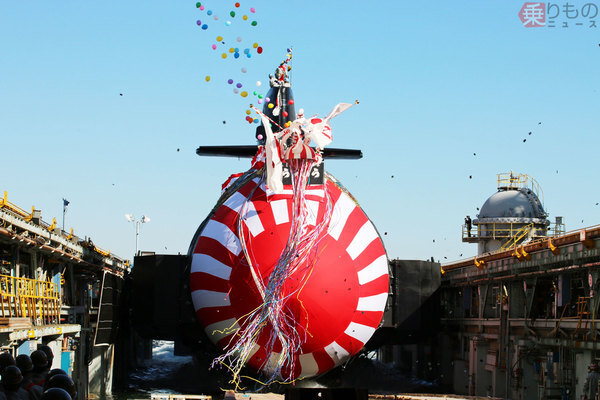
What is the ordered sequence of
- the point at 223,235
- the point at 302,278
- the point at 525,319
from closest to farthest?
the point at 302,278
the point at 223,235
the point at 525,319

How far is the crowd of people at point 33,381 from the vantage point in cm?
708

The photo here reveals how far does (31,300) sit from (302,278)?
21.3 feet

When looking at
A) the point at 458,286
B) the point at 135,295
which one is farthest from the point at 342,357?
the point at 458,286

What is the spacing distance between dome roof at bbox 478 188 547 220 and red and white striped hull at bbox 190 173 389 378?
16217 millimetres

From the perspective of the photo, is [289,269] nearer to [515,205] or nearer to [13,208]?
[13,208]

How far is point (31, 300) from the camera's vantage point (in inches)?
656

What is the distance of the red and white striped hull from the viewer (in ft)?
49.2

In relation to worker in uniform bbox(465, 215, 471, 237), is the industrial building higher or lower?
lower

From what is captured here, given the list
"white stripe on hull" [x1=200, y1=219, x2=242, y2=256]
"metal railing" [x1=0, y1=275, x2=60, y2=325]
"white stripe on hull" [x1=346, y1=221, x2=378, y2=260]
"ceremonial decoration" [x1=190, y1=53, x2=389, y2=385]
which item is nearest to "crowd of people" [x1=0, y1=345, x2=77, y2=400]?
"metal railing" [x1=0, y1=275, x2=60, y2=325]

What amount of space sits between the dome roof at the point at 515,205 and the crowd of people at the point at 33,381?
80.4 ft

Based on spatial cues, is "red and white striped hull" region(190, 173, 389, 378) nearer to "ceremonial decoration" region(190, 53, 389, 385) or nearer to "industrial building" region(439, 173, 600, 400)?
"ceremonial decoration" region(190, 53, 389, 385)

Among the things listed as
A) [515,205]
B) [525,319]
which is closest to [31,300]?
[525,319]

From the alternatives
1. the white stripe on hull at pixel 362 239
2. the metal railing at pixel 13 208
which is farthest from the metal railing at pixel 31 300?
the white stripe on hull at pixel 362 239

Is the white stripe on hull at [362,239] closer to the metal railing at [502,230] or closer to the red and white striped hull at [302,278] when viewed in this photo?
the red and white striped hull at [302,278]
